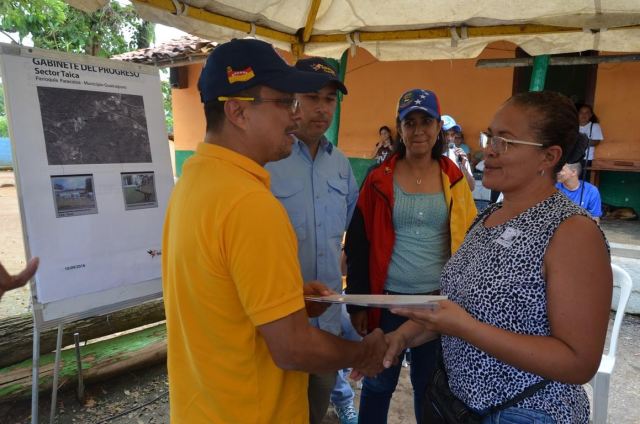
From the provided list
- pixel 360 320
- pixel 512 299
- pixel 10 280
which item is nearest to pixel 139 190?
pixel 10 280

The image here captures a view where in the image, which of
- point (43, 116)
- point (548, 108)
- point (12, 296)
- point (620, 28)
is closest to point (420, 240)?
point (548, 108)

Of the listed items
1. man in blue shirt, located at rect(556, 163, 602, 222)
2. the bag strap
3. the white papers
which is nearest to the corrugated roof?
man in blue shirt, located at rect(556, 163, 602, 222)

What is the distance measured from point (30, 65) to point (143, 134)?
0.59 m

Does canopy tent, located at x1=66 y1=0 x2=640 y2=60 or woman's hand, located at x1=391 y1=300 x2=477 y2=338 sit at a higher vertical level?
canopy tent, located at x1=66 y1=0 x2=640 y2=60

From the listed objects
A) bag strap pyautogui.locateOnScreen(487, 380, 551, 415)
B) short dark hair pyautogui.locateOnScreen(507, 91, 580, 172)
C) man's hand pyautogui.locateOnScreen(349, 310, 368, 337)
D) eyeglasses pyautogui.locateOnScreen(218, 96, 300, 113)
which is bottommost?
man's hand pyautogui.locateOnScreen(349, 310, 368, 337)

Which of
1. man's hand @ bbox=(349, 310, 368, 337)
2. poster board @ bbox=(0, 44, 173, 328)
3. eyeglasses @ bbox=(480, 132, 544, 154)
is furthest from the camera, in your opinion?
man's hand @ bbox=(349, 310, 368, 337)

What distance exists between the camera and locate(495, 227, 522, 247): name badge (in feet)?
4.38

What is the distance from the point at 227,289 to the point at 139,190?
1.52 m

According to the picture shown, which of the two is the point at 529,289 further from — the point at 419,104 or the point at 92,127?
the point at 92,127

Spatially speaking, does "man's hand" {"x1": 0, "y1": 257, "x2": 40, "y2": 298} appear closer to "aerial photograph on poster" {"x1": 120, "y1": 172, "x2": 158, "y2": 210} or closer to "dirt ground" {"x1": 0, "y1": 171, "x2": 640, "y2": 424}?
"aerial photograph on poster" {"x1": 120, "y1": 172, "x2": 158, "y2": 210}

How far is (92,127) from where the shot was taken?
220cm

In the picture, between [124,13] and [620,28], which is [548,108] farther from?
[124,13]

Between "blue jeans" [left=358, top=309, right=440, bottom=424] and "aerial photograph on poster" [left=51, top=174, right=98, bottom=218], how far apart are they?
1663 millimetres

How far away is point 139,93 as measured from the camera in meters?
2.38
